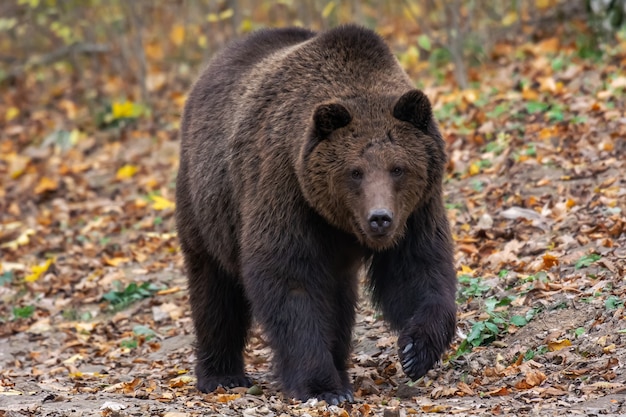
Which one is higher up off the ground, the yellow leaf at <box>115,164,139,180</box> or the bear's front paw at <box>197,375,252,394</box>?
the yellow leaf at <box>115,164,139,180</box>

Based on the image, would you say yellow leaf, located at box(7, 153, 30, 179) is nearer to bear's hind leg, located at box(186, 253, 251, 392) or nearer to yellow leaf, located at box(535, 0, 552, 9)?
bear's hind leg, located at box(186, 253, 251, 392)

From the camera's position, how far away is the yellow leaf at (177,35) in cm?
1828

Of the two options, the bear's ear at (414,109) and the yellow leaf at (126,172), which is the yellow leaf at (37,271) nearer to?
the yellow leaf at (126,172)

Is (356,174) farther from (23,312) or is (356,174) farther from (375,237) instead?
(23,312)

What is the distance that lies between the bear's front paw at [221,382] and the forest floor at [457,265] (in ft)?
0.70

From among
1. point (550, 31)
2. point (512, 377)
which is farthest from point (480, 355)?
point (550, 31)

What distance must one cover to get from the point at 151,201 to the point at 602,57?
20.6 feet

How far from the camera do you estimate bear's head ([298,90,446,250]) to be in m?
6.25

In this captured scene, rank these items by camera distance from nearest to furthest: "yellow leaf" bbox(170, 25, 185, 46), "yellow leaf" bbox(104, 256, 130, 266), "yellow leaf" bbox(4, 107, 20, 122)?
1. "yellow leaf" bbox(104, 256, 130, 266)
2. "yellow leaf" bbox(4, 107, 20, 122)
3. "yellow leaf" bbox(170, 25, 185, 46)

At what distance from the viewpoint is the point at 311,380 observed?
642 cm

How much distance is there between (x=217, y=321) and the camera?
781 centimetres

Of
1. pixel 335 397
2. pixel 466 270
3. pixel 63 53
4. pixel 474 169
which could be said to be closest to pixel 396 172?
pixel 335 397

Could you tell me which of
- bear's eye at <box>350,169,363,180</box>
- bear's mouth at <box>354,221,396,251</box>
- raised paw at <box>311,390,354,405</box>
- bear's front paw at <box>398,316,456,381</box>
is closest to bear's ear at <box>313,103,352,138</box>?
bear's eye at <box>350,169,363,180</box>

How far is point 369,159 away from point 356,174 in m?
0.13
